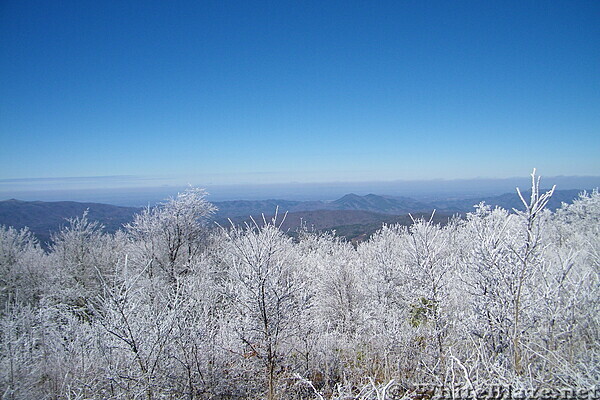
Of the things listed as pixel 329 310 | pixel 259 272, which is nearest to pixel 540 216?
pixel 259 272

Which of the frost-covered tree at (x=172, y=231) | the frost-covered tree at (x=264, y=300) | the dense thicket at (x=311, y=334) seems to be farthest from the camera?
the frost-covered tree at (x=172, y=231)

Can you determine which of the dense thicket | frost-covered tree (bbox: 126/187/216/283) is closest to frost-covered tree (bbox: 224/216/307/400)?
the dense thicket

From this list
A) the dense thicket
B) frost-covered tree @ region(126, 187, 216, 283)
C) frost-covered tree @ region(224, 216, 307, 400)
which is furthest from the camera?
frost-covered tree @ region(126, 187, 216, 283)

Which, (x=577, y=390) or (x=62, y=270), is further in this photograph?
(x=62, y=270)

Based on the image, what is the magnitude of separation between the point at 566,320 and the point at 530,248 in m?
3.02

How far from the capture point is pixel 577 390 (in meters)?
3.14

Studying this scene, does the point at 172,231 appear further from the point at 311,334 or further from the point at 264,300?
the point at 264,300

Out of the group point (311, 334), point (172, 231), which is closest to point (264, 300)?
point (311, 334)

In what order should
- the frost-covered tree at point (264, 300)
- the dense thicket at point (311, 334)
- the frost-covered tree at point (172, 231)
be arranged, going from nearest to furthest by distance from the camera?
the dense thicket at point (311, 334) → the frost-covered tree at point (264, 300) → the frost-covered tree at point (172, 231)

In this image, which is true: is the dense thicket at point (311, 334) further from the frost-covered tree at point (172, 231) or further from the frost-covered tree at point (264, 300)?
the frost-covered tree at point (172, 231)

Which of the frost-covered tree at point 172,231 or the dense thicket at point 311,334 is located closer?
the dense thicket at point 311,334

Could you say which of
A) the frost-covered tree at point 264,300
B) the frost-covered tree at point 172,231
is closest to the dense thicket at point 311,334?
the frost-covered tree at point 264,300

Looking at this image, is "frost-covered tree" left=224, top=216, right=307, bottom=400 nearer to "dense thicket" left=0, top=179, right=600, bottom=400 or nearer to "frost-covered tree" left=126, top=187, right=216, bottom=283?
"dense thicket" left=0, top=179, right=600, bottom=400

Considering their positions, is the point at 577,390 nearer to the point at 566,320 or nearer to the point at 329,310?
the point at 566,320
